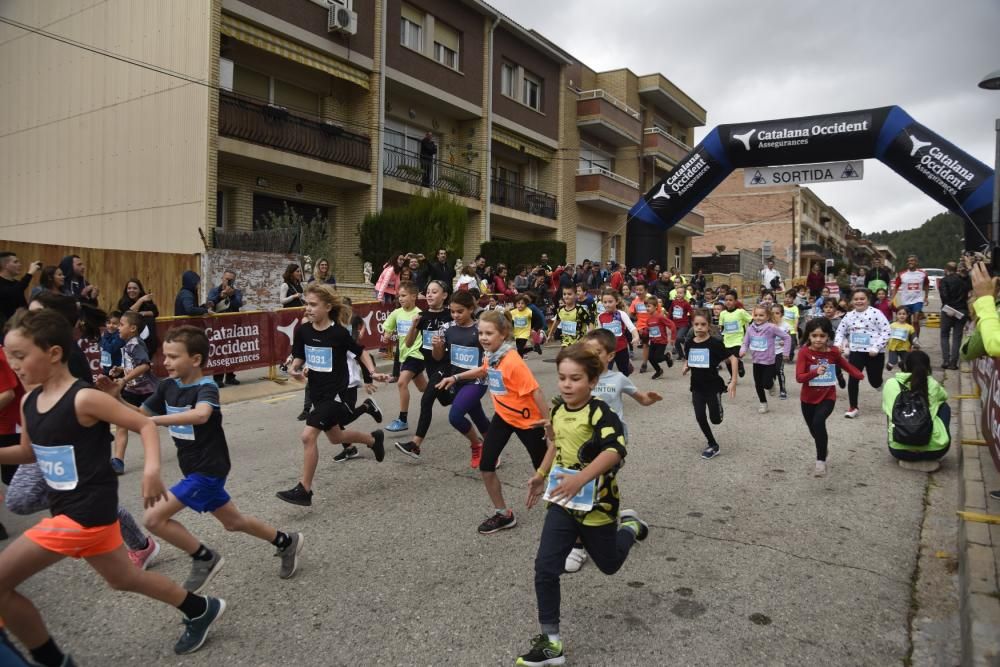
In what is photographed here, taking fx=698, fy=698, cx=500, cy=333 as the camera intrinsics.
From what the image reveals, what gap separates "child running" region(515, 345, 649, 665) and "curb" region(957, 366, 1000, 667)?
5.11 ft

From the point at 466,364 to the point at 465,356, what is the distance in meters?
0.08

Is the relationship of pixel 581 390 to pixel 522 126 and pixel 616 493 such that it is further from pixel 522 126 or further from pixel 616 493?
pixel 522 126

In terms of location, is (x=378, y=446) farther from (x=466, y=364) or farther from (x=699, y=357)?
(x=699, y=357)

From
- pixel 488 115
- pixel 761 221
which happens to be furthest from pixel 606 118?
pixel 761 221

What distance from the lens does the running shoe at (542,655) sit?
123 inches

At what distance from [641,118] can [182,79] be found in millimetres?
24083

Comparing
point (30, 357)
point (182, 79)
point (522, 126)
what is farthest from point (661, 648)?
point (522, 126)

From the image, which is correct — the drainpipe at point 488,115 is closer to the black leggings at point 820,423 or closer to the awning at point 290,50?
the awning at point 290,50

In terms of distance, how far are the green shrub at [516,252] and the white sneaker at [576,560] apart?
20.5 metres

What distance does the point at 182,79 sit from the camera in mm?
17016

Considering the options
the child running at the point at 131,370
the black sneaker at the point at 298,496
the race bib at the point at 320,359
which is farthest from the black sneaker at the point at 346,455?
the child running at the point at 131,370

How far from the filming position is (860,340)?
30.8 feet

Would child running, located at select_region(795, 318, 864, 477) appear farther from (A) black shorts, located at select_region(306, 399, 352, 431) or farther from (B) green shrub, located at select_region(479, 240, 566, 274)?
(B) green shrub, located at select_region(479, 240, 566, 274)

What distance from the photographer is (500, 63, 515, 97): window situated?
2677 cm
